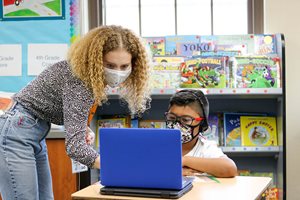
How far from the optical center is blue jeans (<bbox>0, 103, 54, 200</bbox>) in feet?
6.37

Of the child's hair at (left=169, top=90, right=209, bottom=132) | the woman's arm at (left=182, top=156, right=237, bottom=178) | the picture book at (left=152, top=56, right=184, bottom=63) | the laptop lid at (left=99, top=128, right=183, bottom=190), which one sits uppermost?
the picture book at (left=152, top=56, right=184, bottom=63)

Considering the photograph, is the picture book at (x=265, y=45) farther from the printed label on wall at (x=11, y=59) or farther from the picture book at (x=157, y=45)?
the printed label on wall at (x=11, y=59)

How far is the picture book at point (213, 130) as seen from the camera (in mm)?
Result: 3280

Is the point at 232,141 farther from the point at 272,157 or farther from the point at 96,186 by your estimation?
the point at 96,186

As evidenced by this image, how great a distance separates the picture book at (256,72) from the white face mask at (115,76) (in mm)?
Answer: 1270

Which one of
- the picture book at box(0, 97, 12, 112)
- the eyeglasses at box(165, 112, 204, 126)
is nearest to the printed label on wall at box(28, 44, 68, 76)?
the picture book at box(0, 97, 12, 112)

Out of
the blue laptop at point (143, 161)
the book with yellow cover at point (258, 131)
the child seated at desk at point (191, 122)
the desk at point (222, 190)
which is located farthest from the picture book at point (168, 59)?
the blue laptop at point (143, 161)

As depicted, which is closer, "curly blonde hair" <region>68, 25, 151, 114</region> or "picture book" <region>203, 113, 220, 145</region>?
"curly blonde hair" <region>68, 25, 151, 114</region>

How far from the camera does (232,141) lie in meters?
3.27

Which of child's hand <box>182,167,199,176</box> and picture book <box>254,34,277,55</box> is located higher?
picture book <box>254,34,277,55</box>

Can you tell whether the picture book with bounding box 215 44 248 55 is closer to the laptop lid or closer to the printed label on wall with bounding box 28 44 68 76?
the printed label on wall with bounding box 28 44 68 76

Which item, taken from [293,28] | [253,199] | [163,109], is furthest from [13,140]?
[293,28]

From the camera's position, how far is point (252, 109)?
3404 mm

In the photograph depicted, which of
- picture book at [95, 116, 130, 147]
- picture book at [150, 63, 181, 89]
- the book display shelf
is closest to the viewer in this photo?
the book display shelf
